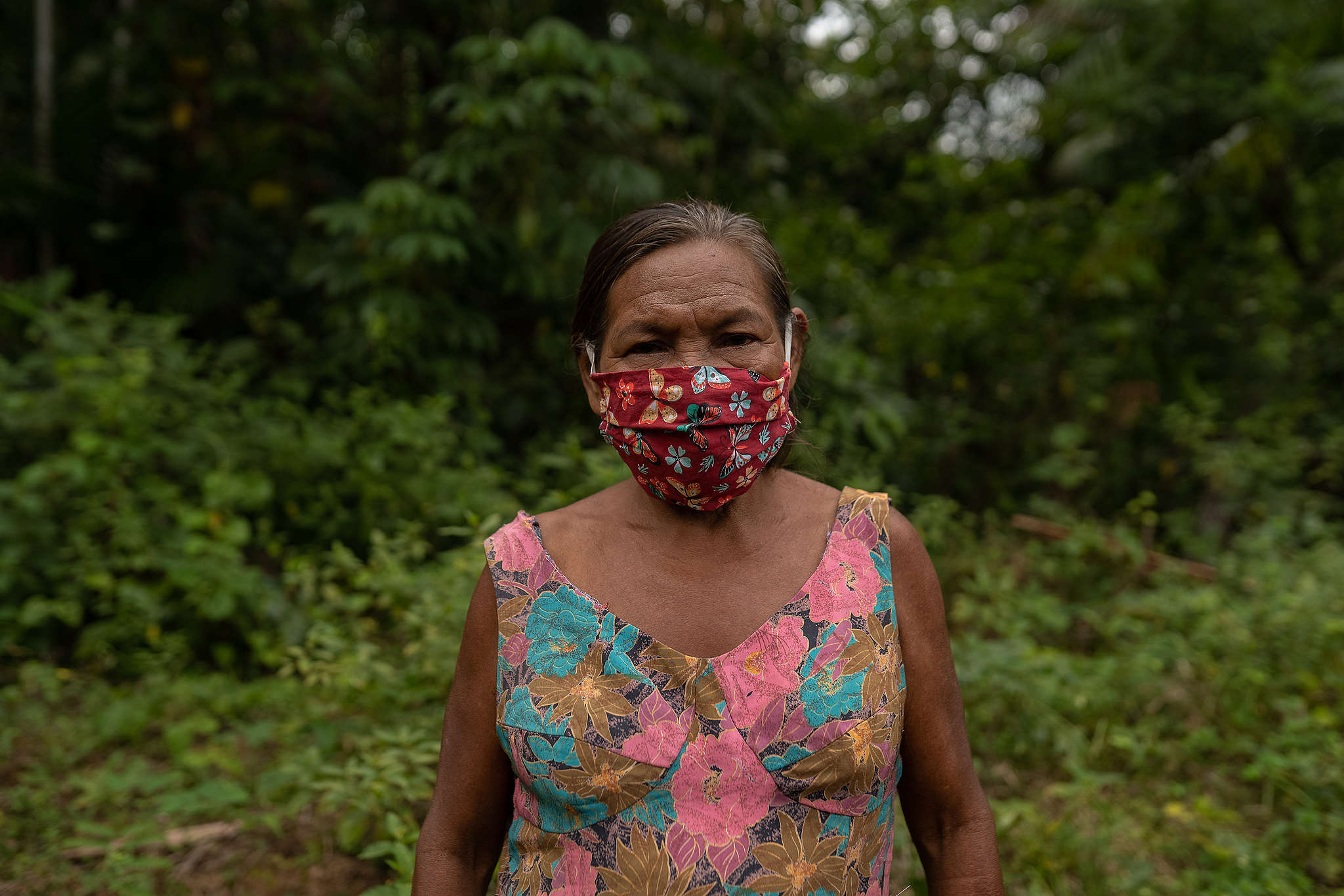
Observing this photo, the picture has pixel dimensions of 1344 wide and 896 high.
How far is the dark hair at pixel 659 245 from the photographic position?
1530mm

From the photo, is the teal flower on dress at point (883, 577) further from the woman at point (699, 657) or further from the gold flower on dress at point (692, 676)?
the gold flower on dress at point (692, 676)

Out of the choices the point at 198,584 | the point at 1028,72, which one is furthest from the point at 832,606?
the point at 1028,72

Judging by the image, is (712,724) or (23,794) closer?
(712,724)

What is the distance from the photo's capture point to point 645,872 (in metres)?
1.34

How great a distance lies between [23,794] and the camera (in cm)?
296

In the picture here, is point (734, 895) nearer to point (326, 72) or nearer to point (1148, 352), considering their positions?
point (326, 72)

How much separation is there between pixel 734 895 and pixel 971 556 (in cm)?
418

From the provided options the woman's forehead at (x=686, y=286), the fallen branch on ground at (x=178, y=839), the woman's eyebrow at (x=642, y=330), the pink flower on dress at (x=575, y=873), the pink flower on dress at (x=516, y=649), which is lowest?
the fallen branch on ground at (x=178, y=839)

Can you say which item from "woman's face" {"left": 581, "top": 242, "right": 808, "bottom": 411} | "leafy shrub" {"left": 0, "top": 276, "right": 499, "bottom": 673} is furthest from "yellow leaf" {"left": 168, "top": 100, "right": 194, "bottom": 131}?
"woman's face" {"left": 581, "top": 242, "right": 808, "bottom": 411}

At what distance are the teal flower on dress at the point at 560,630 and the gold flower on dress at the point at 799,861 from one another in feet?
1.29

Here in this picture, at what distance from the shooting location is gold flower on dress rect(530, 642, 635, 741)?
54.0 inches

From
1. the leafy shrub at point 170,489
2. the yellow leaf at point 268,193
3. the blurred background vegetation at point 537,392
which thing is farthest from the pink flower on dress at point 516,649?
the yellow leaf at point 268,193

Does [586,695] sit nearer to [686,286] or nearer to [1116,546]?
[686,286]

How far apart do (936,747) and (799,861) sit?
0.32 meters
